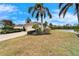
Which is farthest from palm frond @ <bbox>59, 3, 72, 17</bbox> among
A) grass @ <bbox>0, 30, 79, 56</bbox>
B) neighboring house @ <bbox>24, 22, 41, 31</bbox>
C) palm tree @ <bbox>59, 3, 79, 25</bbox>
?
neighboring house @ <bbox>24, 22, 41, 31</bbox>

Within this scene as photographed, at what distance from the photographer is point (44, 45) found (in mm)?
3721

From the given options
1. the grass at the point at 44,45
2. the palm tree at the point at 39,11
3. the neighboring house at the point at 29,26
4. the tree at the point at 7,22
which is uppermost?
the palm tree at the point at 39,11

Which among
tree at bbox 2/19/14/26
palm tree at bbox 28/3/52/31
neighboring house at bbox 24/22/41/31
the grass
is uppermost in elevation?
palm tree at bbox 28/3/52/31

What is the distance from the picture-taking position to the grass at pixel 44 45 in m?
3.67

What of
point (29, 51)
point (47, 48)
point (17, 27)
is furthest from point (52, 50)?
point (17, 27)

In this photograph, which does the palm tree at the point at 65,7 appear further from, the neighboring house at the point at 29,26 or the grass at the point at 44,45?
the neighboring house at the point at 29,26

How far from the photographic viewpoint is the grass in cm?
367

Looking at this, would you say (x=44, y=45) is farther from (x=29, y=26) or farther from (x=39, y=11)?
(x=39, y=11)

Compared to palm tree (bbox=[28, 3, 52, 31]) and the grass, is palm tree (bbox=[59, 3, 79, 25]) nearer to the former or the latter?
palm tree (bbox=[28, 3, 52, 31])

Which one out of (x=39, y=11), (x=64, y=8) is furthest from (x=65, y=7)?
(x=39, y=11)

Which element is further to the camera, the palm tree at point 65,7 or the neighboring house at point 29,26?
the neighboring house at point 29,26

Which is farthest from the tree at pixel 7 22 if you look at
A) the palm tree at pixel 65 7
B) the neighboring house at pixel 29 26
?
→ the palm tree at pixel 65 7

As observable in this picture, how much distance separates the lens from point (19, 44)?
375cm

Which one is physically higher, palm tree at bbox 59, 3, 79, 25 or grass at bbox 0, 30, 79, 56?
palm tree at bbox 59, 3, 79, 25
